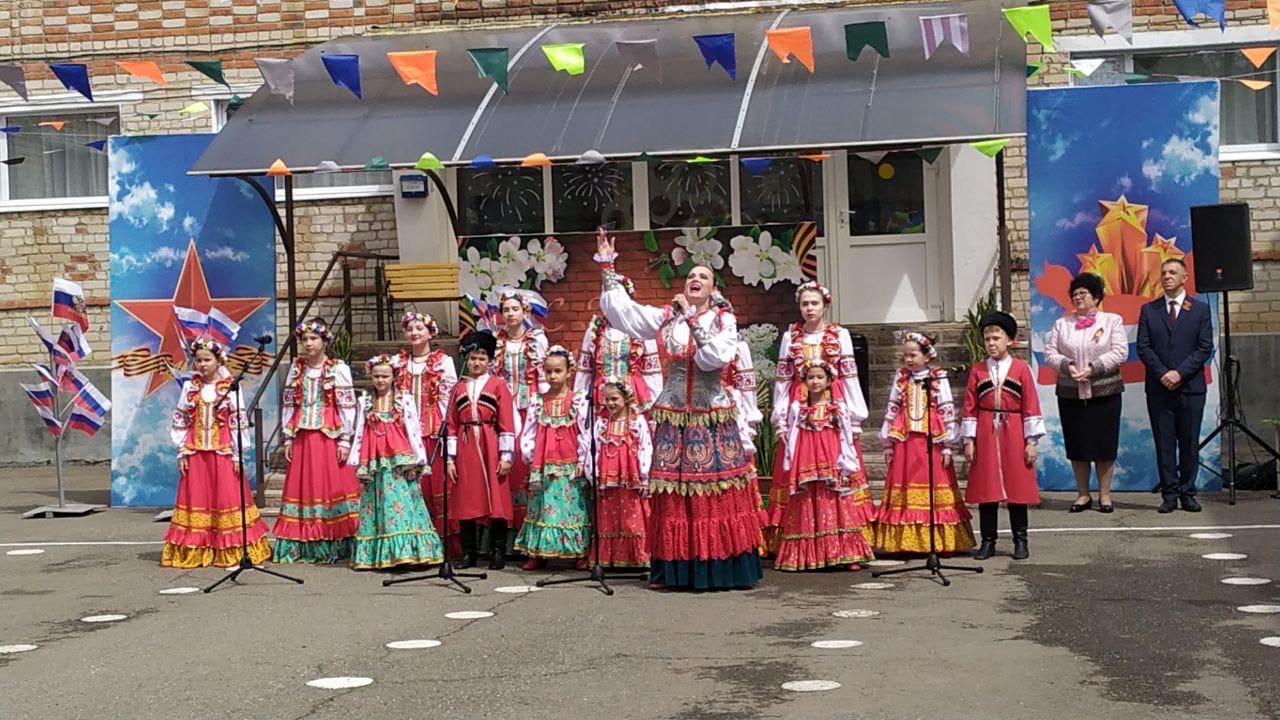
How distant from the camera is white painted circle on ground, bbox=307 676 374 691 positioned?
7.68m

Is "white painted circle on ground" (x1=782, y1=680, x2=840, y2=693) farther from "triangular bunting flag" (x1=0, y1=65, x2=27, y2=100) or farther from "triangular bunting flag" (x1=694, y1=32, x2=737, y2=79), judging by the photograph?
"triangular bunting flag" (x1=0, y1=65, x2=27, y2=100)

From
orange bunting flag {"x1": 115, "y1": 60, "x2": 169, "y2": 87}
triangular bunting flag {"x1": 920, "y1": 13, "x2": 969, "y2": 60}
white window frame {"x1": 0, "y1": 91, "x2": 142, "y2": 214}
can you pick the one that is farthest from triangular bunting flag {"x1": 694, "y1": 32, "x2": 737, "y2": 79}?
white window frame {"x1": 0, "y1": 91, "x2": 142, "y2": 214}

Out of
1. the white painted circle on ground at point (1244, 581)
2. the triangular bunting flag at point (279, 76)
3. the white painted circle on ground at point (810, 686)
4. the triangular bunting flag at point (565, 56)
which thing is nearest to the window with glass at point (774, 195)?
the triangular bunting flag at point (565, 56)

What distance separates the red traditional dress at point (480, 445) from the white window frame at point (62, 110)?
344 inches

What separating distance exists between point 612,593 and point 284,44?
989 cm

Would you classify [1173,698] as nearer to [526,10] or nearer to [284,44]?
[526,10]

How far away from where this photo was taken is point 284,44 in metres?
18.3

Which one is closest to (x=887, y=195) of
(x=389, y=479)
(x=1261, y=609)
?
(x=389, y=479)

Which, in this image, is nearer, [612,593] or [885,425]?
[612,593]

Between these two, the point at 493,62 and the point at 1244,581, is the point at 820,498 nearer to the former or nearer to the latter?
the point at 1244,581

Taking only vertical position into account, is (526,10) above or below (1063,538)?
above

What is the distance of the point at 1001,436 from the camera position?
36.9 feet

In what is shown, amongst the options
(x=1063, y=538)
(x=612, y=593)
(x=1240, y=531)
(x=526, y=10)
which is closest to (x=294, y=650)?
(x=612, y=593)

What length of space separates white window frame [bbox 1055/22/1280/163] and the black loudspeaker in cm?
329
